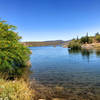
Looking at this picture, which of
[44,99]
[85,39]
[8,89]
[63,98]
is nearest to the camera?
[8,89]

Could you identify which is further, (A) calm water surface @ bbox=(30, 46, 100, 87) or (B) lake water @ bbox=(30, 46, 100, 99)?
(A) calm water surface @ bbox=(30, 46, 100, 87)

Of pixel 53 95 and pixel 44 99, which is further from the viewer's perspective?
pixel 53 95

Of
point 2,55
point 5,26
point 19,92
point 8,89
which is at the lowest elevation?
point 19,92

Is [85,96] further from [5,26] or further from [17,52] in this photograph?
[5,26]

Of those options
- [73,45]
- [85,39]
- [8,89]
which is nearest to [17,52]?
[8,89]

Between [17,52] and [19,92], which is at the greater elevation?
[17,52]

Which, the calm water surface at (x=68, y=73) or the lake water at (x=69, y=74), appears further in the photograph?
the calm water surface at (x=68, y=73)

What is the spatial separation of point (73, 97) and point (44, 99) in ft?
6.77

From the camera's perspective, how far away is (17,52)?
26.2 ft

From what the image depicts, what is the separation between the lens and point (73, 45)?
6109 cm

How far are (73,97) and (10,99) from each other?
162 inches

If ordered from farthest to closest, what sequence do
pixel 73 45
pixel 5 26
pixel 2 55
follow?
1. pixel 73 45
2. pixel 5 26
3. pixel 2 55

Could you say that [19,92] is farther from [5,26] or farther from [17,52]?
[5,26]

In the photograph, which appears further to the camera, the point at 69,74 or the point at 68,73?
the point at 68,73
